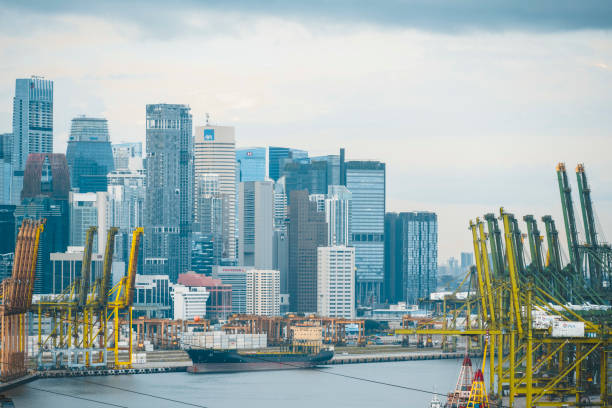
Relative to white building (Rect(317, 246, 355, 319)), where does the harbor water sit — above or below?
below

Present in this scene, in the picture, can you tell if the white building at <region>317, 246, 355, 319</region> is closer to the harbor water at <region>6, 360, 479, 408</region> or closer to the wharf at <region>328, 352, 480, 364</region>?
the wharf at <region>328, 352, 480, 364</region>

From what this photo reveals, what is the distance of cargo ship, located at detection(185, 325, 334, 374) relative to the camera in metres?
100

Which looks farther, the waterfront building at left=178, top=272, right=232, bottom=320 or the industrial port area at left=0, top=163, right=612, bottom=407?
the waterfront building at left=178, top=272, right=232, bottom=320

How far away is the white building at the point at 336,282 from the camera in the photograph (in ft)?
623

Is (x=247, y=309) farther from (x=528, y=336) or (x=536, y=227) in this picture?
(x=528, y=336)

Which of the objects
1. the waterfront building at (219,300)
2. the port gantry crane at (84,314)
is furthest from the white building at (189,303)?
the port gantry crane at (84,314)

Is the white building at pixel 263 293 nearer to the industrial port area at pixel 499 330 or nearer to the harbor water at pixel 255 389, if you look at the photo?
the industrial port area at pixel 499 330

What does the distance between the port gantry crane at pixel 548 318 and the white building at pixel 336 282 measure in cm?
10056

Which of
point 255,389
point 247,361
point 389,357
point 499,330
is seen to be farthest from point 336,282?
point 499,330

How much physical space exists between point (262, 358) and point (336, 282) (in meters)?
86.7

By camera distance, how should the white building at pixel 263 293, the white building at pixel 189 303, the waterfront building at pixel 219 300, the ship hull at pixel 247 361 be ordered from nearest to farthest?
the ship hull at pixel 247 361 → the white building at pixel 189 303 → the white building at pixel 263 293 → the waterfront building at pixel 219 300

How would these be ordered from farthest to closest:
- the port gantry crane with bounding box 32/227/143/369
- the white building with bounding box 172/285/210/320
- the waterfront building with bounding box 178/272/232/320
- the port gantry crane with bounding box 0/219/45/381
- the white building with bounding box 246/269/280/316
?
the waterfront building with bounding box 178/272/232/320 → the white building with bounding box 246/269/280/316 → the white building with bounding box 172/285/210/320 → the port gantry crane with bounding box 32/227/143/369 → the port gantry crane with bounding box 0/219/45/381

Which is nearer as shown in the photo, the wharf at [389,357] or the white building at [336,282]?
the wharf at [389,357]

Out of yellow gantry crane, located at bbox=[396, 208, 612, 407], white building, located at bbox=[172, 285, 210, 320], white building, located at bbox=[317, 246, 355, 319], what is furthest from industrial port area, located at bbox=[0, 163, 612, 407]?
white building, located at bbox=[317, 246, 355, 319]
